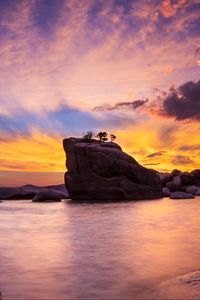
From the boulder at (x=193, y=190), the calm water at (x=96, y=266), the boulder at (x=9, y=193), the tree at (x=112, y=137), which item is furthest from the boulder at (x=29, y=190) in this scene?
the calm water at (x=96, y=266)

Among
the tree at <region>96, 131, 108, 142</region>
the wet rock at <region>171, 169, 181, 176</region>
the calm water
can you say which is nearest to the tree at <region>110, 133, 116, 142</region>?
the tree at <region>96, 131, 108, 142</region>

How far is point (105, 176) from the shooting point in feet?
203

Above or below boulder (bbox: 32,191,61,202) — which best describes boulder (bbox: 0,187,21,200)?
above

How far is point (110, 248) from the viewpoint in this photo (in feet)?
42.2

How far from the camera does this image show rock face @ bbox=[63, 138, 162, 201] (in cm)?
6075

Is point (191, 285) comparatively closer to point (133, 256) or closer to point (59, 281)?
point (59, 281)

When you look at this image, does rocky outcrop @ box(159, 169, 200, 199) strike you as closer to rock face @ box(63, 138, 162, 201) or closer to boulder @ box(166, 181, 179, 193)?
boulder @ box(166, 181, 179, 193)

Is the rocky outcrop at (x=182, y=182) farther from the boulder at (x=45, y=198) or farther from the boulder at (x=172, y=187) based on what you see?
the boulder at (x=45, y=198)

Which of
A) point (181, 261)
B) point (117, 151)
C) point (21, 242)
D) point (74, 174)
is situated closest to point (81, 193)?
point (74, 174)

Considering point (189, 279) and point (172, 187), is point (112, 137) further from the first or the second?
point (189, 279)

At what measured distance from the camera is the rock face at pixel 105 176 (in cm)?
6075

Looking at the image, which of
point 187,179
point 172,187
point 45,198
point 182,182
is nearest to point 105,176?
point 45,198

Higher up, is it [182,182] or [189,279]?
[182,182]

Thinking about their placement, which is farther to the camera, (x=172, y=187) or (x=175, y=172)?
(x=175, y=172)
